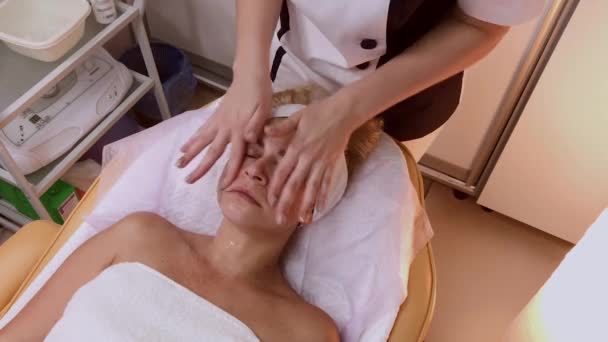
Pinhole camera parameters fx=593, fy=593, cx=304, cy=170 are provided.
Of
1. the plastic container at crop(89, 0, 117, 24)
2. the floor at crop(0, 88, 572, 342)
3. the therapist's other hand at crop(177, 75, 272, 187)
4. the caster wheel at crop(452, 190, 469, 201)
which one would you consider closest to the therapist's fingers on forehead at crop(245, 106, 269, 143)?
the therapist's other hand at crop(177, 75, 272, 187)

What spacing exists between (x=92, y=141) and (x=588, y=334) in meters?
1.29

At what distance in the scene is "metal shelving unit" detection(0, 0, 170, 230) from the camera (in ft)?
4.49

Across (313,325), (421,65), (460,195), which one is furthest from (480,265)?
(421,65)

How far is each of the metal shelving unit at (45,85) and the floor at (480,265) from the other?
40.4 inches

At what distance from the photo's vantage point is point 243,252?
1.14 m

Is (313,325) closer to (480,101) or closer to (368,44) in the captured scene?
(368,44)

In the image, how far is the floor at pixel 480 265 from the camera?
1683mm

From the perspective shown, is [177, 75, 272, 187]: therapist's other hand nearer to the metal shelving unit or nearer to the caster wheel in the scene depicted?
the metal shelving unit

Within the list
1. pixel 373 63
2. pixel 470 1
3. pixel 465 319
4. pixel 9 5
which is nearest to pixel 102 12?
pixel 9 5

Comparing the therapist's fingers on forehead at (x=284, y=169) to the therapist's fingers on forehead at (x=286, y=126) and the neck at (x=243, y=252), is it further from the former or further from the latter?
the neck at (x=243, y=252)

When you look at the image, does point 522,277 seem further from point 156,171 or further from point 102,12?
point 102,12

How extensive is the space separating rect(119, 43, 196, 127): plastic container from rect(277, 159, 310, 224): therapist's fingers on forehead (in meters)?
1.13

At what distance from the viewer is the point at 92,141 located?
5.34 ft

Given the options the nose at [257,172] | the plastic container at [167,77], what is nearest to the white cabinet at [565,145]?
the nose at [257,172]
